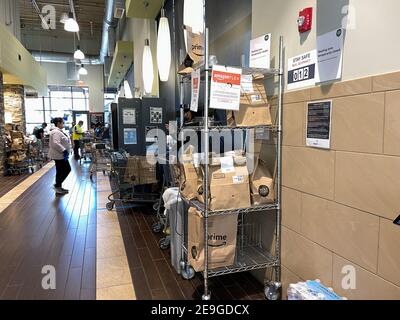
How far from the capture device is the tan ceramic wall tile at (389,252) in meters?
1.50

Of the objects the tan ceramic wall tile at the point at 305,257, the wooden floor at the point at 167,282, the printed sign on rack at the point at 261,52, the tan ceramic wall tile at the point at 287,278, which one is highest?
the printed sign on rack at the point at 261,52

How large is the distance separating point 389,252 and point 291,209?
2.65 feet

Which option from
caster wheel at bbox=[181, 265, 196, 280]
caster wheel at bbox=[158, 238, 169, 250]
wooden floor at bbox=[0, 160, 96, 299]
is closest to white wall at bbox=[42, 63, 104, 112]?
wooden floor at bbox=[0, 160, 96, 299]

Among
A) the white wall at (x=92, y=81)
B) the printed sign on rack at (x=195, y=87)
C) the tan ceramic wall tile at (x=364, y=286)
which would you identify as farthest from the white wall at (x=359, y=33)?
the white wall at (x=92, y=81)

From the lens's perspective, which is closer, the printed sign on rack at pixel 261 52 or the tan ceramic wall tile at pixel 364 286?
the tan ceramic wall tile at pixel 364 286

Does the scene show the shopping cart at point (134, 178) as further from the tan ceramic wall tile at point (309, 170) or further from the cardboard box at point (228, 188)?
the tan ceramic wall tile at point (309, 170)

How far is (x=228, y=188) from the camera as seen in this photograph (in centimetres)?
223

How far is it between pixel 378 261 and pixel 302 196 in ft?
2.15

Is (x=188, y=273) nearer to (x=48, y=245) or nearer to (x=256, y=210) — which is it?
(x=256, y=210)

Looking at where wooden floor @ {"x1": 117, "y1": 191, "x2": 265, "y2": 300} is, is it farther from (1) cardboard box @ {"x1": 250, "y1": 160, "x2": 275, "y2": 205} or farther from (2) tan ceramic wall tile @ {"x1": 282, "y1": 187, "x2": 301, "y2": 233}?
(1) cardboard box @ {"x1": 250, "y1": 160, "x2": 275, "y2": 205}

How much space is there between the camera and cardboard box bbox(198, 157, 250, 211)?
7.23 feet

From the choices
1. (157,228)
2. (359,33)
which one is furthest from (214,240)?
(157,228)

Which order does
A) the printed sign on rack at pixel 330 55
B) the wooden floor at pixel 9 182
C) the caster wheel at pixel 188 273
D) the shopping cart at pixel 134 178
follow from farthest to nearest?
the wooden floor at pixel 9 182 → the shopping cart at pixel 134 178 → the caster wheel at pixel 188 273 → the printed sign on rack at pixel 330 55

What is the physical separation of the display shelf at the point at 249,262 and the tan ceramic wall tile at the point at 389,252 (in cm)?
95
